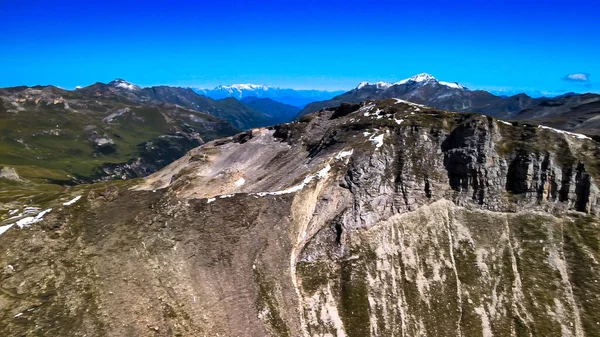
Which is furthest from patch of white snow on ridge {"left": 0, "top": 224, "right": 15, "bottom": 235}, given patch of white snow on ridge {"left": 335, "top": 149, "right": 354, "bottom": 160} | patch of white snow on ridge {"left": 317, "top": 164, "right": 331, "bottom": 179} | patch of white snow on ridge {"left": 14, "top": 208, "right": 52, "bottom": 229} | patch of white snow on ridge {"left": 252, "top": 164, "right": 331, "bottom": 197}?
patch of white snow on ridge {"left": 335, "top": 149, "right": 354, "bottom": 160}

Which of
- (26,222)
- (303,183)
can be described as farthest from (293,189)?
(26,222)

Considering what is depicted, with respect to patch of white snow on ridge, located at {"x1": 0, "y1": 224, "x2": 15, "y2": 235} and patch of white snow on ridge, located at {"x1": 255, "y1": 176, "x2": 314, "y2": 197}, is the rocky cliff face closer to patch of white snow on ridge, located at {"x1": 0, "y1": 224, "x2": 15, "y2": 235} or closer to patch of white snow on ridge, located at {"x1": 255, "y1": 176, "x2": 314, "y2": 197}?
patch of white snow on ridge, located at {"x1": 255, "y1": 176, "x2": 314, "y2": 197}

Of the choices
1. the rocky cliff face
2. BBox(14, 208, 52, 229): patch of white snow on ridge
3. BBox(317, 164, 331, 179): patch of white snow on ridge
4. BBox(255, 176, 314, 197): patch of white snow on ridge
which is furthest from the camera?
BBox(317, 164, 331, 179): patch of white snow on ridge

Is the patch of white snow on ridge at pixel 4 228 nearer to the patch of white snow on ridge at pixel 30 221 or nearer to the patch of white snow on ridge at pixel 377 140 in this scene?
the patch of white snow on ridge at pixel 30 221

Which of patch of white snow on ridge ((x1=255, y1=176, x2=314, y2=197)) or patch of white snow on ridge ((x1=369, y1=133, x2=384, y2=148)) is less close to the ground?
patch of white snow on ridge ((x1=369, y1=133, x2=384, y2=148))

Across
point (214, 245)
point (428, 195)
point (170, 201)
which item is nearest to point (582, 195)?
point (428, 195)

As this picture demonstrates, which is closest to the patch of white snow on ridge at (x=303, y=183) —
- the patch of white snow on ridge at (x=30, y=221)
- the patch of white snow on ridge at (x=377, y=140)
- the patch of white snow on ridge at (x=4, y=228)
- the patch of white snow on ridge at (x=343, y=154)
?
the patch of white snow on ridge at (x=343, y=154)

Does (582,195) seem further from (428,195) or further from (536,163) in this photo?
(428,195)

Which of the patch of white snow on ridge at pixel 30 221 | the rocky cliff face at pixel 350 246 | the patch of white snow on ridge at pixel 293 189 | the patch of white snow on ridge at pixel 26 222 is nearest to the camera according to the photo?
the rocky cliff face at pixel 350 246
